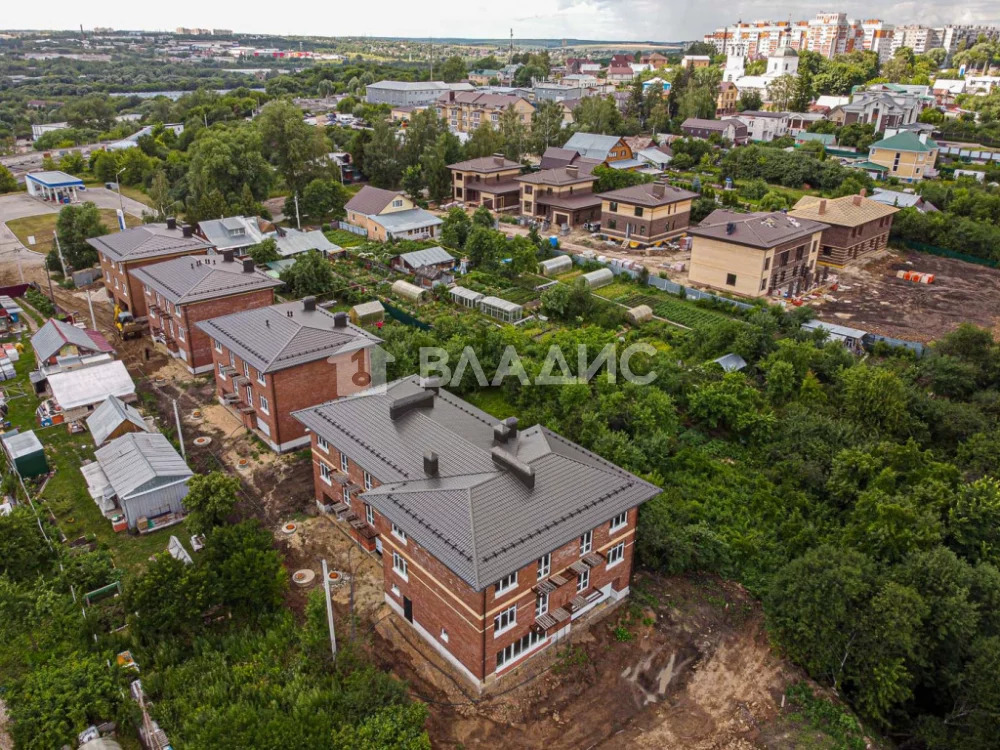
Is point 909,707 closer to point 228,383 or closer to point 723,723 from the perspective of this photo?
point 723,723

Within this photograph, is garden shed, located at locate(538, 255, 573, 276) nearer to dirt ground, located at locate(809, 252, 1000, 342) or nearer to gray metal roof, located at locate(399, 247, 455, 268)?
gray metal roof, located at locate(399, 247, 455, 268)

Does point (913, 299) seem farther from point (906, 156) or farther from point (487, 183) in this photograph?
point (487, 183)

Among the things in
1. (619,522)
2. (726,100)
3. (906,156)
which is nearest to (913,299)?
(619,522)

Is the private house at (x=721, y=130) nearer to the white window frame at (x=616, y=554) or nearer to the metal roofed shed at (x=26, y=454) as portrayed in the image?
the white window frame at (x=616, y=554)

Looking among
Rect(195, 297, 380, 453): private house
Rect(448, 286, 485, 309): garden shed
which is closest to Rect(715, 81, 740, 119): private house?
Rect(448, 286, 485, 309): garden shed

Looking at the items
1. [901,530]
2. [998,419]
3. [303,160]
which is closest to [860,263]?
[998,419]

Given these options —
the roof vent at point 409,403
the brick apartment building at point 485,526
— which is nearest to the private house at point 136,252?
the brick apartment building at point 485,526
